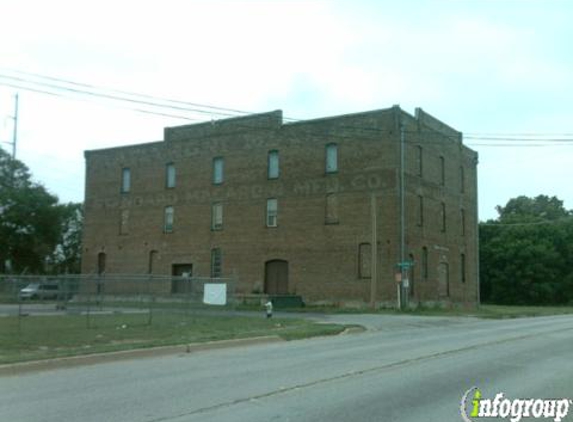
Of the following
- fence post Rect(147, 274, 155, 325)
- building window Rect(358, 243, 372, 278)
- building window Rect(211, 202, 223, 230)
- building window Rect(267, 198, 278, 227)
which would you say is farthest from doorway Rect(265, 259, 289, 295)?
fence post Rect(147, 274, 155, 325)

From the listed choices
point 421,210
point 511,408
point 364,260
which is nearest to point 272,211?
point 364,260

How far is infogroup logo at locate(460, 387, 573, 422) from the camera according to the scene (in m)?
8.80

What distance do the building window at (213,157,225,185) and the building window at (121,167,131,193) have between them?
27.0ft

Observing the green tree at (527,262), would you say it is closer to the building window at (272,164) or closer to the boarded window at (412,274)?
the boarded window at (412,274)

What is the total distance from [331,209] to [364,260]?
→ 12.9 feet

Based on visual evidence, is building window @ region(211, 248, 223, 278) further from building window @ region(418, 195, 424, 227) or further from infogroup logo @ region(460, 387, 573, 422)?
infogroup logo @ region(460, 387, 573, 422)

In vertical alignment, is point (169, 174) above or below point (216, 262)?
above

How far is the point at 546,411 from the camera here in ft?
29.7

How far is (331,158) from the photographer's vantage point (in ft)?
148

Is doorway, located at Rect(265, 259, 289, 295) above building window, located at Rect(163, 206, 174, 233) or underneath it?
underneath

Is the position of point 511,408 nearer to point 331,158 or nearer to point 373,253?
point 373,253

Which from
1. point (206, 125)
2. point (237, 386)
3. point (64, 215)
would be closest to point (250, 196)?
point (206, 125)

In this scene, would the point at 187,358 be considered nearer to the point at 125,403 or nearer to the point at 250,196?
the point at 125,403

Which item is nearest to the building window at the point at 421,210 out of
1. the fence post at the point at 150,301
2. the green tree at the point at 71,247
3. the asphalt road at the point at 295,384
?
the fence post at the point at 150,301
